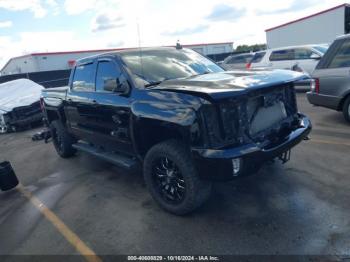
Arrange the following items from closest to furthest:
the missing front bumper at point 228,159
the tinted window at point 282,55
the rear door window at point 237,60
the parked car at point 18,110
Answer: the missing front bumper at point 228,159
the parked car at point 18,110
the tinted window at point 282,55
the rear door window at point 237,60

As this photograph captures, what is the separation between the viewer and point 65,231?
3748 mm

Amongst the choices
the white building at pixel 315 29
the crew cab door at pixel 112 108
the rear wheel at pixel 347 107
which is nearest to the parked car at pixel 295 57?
the rear wheel at pixel 347 107

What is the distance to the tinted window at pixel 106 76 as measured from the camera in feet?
13.4

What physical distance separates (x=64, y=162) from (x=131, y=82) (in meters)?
3.38

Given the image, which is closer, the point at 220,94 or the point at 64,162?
the point at 220,94

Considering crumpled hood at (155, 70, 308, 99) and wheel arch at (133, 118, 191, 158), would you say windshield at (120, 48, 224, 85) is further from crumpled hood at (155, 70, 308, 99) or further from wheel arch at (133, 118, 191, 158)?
wheel arch at (133, 118, 191, 158)

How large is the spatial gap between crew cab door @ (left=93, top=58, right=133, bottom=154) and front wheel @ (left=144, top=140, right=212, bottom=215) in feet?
2.03

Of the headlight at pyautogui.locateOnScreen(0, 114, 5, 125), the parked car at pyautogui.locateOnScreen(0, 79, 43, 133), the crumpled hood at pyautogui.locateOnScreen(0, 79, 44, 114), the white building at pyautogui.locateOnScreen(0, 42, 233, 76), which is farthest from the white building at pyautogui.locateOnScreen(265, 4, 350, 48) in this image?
the headlight at pyautogui.locateOnScreen(0, 114, 5, 125)

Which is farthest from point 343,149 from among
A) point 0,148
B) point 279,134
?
point 0,148

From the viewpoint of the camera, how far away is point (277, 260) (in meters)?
2.77

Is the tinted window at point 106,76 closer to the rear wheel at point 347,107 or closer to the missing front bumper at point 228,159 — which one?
the missing front bumper at point 228,159

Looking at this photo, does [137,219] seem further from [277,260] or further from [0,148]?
[0,148]

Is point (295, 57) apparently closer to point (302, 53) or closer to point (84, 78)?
point (302, 53)

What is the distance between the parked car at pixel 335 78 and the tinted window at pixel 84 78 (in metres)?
4.72
